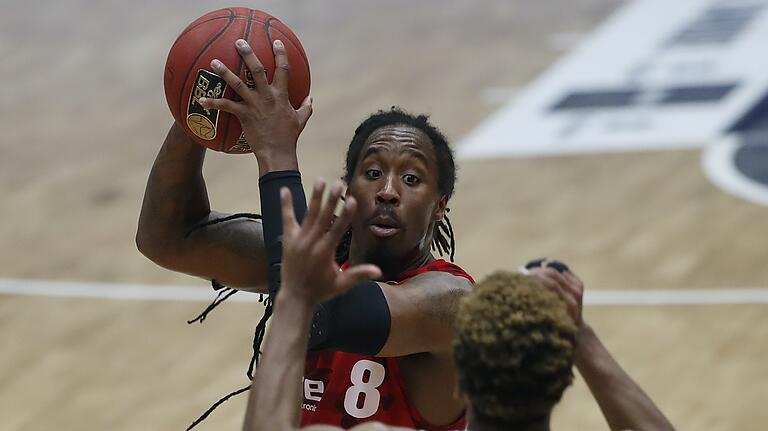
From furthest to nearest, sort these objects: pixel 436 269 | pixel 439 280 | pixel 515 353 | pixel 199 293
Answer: pixel 199 293, pixel 436 269, pixel 439 280, pixel 515 353

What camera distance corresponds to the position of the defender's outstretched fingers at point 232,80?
3.31 metres

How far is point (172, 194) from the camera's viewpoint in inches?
156

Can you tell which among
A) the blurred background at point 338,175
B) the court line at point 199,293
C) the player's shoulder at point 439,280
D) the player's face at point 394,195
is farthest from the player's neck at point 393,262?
the court line at point 199,293

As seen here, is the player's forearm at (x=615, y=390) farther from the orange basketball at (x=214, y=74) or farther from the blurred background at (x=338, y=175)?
the blurred background at (x=338, y=175)

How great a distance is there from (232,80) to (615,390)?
1316 millimetres

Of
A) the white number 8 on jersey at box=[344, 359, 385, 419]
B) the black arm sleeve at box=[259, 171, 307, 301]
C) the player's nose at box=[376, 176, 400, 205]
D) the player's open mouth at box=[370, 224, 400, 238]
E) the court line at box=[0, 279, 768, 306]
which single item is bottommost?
the white number 8 on jersey at box=[344, 359, 385, 419]

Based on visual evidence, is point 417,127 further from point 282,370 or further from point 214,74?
point 282,370

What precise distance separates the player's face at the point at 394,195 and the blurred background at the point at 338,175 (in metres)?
3.22

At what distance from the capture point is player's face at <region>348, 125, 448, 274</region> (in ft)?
11.9

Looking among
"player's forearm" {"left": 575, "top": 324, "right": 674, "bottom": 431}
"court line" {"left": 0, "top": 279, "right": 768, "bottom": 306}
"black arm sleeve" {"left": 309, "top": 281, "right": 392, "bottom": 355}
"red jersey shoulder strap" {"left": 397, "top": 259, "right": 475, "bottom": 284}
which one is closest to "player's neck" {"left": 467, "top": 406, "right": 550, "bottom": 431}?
"player's forearm" {"left": 575, "top": 324, "right": 674, "bottom": 431}

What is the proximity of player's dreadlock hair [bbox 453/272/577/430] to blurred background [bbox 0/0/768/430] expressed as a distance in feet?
13.8

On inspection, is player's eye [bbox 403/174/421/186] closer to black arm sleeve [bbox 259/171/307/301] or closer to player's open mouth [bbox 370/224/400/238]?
player's open mouth [bbox 370/224/400/238]

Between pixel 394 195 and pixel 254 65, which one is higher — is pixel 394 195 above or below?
below

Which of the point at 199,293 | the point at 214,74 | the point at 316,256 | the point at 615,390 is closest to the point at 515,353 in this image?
the point at 615,390
